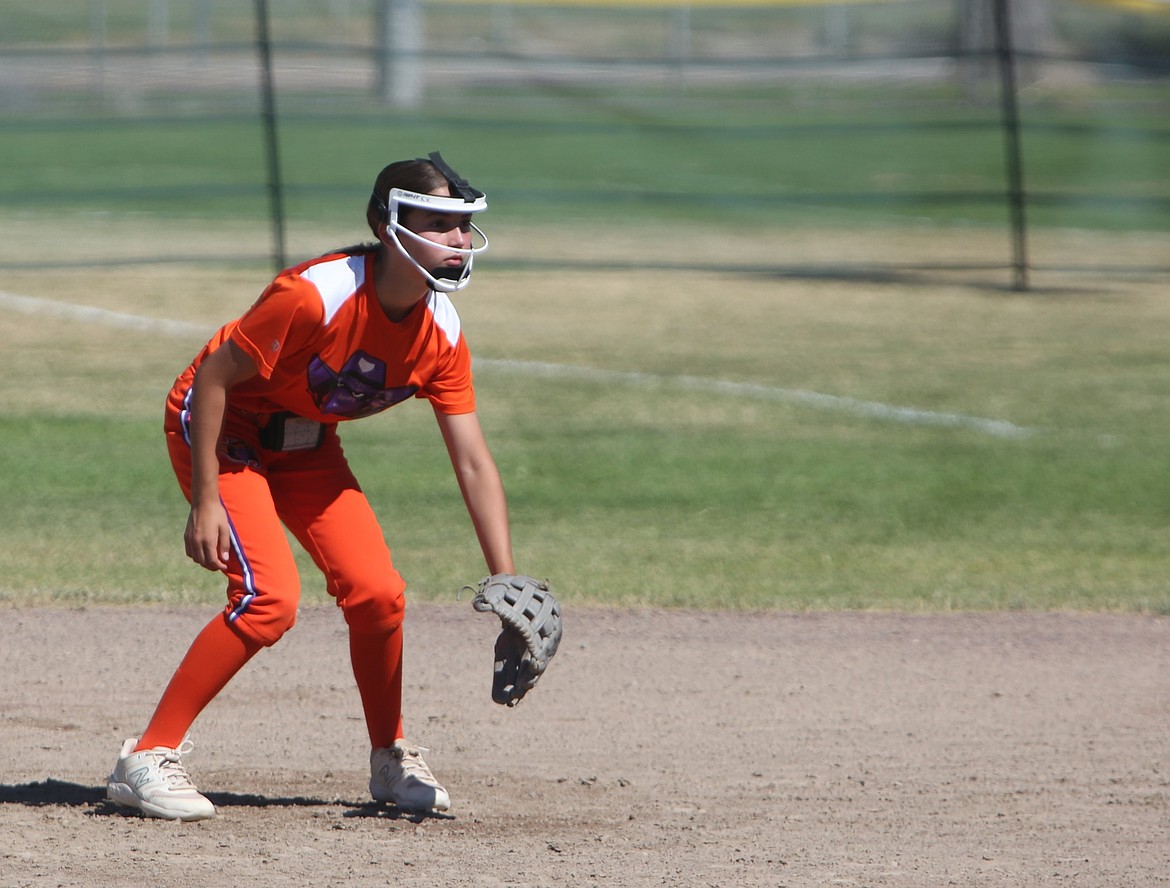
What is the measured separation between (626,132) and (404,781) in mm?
22212

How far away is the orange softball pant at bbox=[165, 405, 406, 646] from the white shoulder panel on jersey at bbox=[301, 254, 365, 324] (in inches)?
17.8

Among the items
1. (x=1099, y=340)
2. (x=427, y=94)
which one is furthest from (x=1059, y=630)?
(x=427, y=94)

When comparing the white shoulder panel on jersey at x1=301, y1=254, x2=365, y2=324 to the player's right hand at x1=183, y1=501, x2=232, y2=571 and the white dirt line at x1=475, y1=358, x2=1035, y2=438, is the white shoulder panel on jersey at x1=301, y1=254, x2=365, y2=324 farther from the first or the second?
the white dirt line at x1=475, y1=358, x2=1035, y2=438

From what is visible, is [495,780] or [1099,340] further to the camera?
[1099,340]

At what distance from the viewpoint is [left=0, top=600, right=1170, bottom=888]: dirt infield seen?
4.04 m

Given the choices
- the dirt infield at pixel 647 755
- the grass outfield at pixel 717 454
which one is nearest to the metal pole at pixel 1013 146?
the grass outfield at pixel 717 454

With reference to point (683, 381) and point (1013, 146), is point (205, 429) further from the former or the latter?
point (1013, 146)

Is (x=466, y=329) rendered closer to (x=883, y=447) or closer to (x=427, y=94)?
(x=883, y=447)

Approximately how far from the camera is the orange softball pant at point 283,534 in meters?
4.07

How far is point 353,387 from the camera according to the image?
4117mm

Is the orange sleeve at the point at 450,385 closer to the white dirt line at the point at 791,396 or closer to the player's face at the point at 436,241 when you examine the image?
the player's face at the point at 436,241

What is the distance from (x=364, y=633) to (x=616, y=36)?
3406cm

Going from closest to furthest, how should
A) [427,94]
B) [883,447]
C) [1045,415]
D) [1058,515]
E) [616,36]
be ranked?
[1058,515]
[883,447]
[1045,415]
[427,94]
[616,36]

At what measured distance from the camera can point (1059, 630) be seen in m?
6.34
